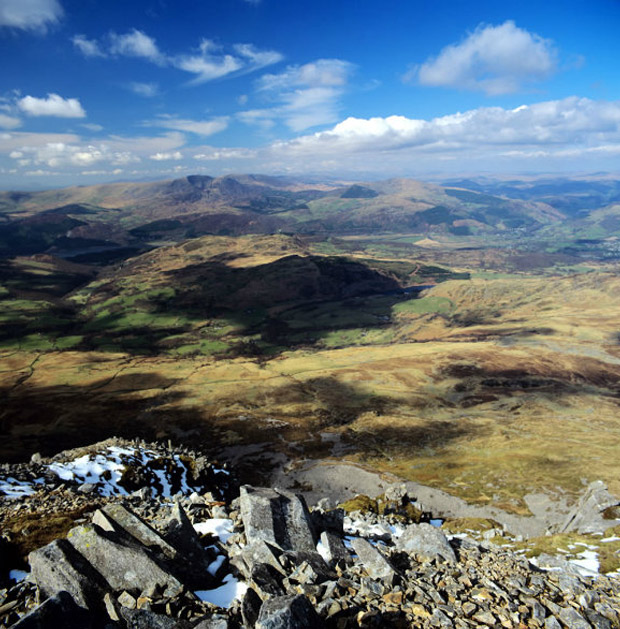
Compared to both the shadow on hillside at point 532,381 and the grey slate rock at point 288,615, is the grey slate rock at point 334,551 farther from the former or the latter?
the shadow on hillside at point 532,381

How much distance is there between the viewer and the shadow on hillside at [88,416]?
4759 inches

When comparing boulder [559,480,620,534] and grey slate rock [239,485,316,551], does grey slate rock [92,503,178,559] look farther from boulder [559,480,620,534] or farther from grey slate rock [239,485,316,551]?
boulder [559,480,620,534]

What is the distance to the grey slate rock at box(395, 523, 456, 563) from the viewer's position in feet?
96.7

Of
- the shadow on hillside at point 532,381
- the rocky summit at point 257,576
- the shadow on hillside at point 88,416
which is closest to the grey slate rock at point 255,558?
the rocky summit at point 257,576

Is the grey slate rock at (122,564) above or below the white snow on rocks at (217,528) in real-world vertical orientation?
above

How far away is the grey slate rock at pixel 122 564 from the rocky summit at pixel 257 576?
0.17 ft

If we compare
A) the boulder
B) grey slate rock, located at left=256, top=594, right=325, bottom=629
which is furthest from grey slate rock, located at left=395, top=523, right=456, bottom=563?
the boulder

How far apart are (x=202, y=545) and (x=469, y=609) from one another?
17.0 metres

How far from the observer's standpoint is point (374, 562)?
24438mm

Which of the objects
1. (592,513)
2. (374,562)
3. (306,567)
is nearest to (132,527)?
(306,567)

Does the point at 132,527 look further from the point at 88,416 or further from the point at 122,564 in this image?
the point at 88,416

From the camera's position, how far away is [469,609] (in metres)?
20.4

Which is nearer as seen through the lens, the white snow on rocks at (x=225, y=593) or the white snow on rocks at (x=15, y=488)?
the white snow on rocks at (x=225, y=593)

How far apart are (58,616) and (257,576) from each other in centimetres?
913
